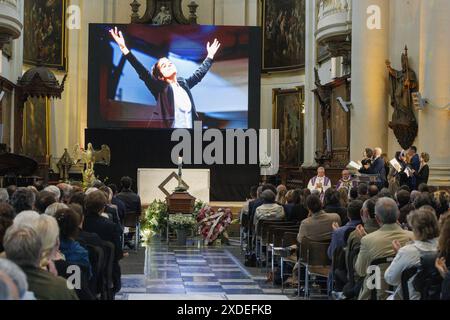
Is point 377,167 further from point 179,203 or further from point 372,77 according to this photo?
point 179,203

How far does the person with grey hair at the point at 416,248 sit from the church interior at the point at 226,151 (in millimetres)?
12

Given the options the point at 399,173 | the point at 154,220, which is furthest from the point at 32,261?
A: the point at 154,220

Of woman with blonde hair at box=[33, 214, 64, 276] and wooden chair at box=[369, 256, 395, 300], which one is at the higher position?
woman with blonde hair at box=[33, 214, 64, 276]

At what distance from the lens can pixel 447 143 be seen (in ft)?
53.8

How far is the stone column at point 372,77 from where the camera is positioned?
20250 mm

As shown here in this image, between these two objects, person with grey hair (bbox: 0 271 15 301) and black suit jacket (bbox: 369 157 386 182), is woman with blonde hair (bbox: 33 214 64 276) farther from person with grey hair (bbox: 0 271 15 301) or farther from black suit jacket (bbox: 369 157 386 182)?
black suit jacket (bbox: 369 157 386 182)

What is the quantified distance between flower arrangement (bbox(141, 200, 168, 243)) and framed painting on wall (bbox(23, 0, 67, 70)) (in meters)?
12.6

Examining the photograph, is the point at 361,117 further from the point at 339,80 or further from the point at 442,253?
the point at 442,253

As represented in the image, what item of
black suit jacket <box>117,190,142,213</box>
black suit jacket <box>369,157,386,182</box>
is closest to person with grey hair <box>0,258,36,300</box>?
black suit jacket <box>117,190,142,213</box>

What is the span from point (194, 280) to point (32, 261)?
822 centimetres

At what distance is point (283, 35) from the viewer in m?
32.2

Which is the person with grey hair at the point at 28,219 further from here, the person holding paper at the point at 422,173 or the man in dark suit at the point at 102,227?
the person holding paper at the point at 422,173

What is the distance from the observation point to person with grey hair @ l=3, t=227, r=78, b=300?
4500 millimetres

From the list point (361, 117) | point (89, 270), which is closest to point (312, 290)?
point (89, 270)
